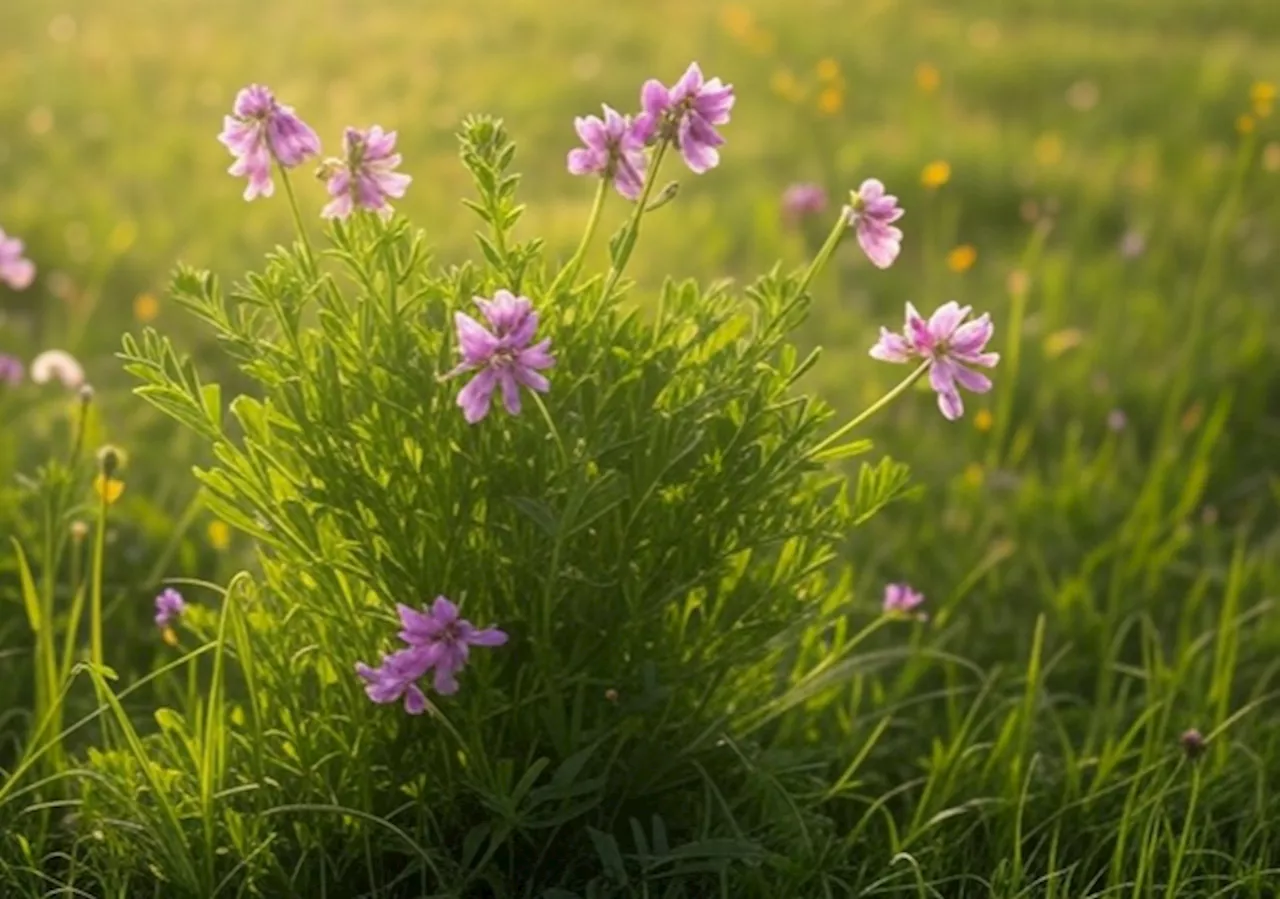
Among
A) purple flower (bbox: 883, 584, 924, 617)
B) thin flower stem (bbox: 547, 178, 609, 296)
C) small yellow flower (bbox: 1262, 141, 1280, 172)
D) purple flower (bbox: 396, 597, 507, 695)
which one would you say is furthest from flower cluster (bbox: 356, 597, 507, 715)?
small yellow flower (bbox: 1262, 141, 1280, 172)

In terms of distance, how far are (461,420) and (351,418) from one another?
0.35 feet

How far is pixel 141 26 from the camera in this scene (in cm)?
616

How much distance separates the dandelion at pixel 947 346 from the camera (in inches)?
63.9

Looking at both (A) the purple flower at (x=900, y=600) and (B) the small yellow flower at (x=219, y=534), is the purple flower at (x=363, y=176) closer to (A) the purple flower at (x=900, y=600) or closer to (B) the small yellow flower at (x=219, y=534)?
(A) the purple flower at (x=900, y=600)

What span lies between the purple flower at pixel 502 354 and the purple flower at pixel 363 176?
239 millimetres

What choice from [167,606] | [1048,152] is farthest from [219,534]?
[1048,152]

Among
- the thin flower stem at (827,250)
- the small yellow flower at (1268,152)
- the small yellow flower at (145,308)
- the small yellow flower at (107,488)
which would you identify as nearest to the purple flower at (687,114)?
the thin flower stem at (827,250)

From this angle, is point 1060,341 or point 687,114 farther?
point 1060,341

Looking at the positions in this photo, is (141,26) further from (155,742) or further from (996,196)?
(155,742)

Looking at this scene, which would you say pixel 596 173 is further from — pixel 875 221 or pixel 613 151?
pixel 875 221

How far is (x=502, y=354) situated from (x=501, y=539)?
0.28 meters

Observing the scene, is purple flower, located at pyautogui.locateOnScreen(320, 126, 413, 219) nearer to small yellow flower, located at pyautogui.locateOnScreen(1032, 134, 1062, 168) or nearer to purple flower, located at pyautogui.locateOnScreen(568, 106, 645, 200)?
purple flower, located at pyautogui.locateOnScreen(568, 106, 645, 200)

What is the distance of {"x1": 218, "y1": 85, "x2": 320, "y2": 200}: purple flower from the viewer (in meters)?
1.65

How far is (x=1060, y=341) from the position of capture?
3.61 metres
